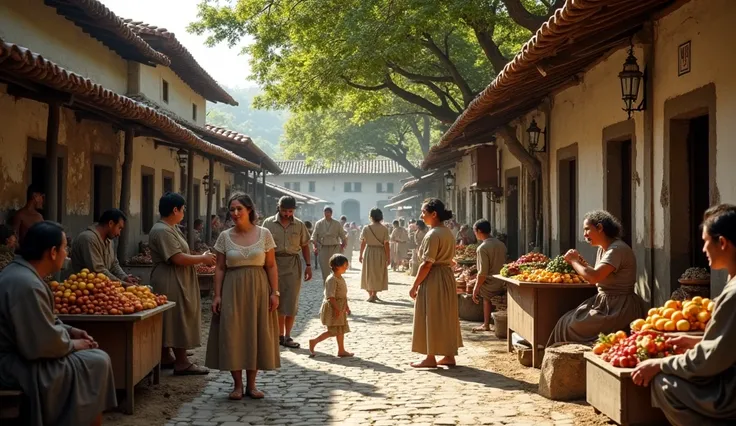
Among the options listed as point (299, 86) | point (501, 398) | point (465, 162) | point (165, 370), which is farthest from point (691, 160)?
point (465, 162)

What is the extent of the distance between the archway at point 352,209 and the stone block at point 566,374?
62.1 meters

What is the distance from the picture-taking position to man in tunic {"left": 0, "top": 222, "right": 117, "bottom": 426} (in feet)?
16.3

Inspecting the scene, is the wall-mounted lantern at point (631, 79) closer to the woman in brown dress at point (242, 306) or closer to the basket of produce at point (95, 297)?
the woman in brown dress at point (242, 306)

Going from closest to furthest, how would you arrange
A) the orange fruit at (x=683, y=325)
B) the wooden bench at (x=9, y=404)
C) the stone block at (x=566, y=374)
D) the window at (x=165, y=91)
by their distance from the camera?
Result: the wooden bench at (x=9, y=404) < the orange fruit at (x=683, y=325) < the stone block at (x=566, y=374) < the window at (x=165, y=91)

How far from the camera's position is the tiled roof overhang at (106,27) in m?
13.0

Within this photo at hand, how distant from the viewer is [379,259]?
17625 millimetres

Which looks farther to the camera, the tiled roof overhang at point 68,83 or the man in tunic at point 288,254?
the man in tunic at point 288,254

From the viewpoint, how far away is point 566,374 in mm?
7469

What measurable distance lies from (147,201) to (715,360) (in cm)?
1568

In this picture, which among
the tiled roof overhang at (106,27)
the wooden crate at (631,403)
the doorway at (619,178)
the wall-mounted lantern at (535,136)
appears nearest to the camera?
the wooden crate at (631,403)

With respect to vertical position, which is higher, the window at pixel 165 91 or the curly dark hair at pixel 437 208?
the window at pixel 165 91

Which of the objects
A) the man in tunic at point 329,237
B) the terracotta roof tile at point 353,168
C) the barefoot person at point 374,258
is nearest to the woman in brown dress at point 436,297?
the man in tunic at point 329,237

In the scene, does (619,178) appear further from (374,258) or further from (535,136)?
(374,258)

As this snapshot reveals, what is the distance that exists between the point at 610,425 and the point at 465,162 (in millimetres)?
20005
